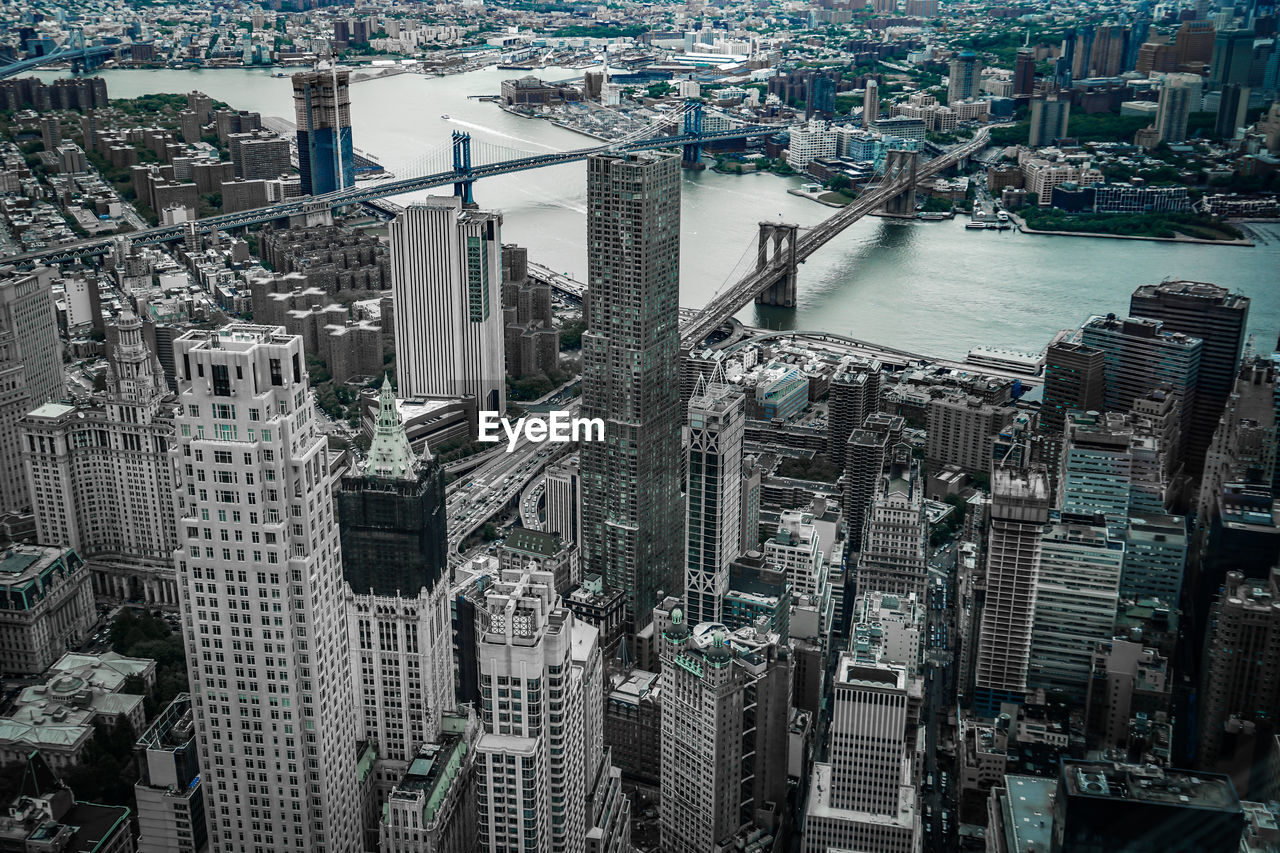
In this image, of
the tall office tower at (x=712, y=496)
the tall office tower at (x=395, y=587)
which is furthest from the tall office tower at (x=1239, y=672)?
the tall office tower at (x=395, y=587)

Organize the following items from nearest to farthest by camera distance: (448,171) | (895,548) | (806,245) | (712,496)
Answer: (712,496) < (895,548) < (806,245) < (448,171)

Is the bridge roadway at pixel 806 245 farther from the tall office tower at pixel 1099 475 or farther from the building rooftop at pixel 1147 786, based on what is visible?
the building rooftop at pixel 1147 786

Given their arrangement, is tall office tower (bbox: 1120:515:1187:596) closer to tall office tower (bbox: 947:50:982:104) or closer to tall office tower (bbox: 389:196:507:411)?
tall office tower (bbox: 389:196:507:411)

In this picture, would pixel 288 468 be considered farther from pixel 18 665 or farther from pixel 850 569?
pixel 850 569

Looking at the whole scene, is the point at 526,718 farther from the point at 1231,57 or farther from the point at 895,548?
the point at 1231,57

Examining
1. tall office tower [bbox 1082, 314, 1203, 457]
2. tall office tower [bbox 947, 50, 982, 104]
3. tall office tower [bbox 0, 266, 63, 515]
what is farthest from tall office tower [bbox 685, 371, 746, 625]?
tall office tower [bbox 947, 50, 982, 104]

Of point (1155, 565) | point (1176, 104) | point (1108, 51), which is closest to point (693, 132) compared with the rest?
point (1108, 51)
